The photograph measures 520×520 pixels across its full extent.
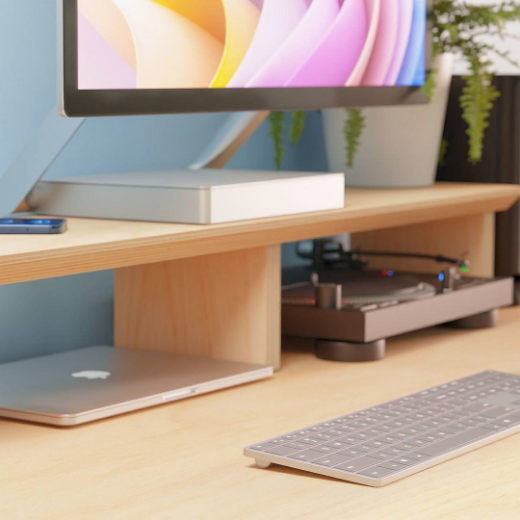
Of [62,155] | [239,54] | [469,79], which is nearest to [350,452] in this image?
[239,54]

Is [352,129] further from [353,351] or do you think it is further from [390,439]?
[390,439]

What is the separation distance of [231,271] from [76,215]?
204 mm

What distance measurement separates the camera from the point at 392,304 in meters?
1.41

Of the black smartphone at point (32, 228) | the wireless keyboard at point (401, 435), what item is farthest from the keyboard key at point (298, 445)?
the black smartphone at point (32, 228)

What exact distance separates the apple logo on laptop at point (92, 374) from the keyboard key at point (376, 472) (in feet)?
1.39

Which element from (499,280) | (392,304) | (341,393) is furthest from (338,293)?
(499,280)

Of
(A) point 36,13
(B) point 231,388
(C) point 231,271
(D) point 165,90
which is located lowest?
(B) point 231,388

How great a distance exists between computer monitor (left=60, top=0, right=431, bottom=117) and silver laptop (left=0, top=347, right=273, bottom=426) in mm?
298

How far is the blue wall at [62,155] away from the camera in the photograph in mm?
1353

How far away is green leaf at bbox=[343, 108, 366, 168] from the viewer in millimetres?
1641

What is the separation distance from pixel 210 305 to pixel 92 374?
18 centimetres

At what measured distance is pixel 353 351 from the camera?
1362 millimetres

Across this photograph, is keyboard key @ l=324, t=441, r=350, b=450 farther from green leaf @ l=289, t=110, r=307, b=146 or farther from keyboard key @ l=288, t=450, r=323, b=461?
green leaf @ l=289, t=110, r=307, b=146

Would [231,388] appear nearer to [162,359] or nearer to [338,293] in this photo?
[162,359]
